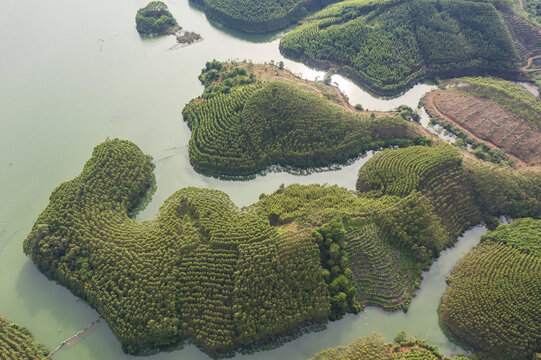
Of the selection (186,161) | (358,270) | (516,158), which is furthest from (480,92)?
(186,161)

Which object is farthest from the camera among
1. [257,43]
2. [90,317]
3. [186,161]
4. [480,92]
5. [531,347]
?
[257,43]

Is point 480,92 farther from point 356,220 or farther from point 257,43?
point 257,43

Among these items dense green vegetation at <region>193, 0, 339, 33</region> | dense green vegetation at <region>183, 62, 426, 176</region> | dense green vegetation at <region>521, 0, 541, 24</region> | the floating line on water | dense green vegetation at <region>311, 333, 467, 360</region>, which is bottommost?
dense green vegetation at <region>311, 333, 467, 360</region>

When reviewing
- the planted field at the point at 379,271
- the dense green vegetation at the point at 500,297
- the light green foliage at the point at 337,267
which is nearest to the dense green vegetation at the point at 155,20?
the light green foliage at the point at 337,267

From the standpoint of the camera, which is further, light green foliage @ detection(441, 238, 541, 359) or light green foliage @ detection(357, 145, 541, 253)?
light green foliage @ detection(357, 145, 541, 253)

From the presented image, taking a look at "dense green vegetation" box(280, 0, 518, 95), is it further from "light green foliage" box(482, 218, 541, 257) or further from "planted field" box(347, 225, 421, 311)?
"planted field" box(347, 225, 421, 311)

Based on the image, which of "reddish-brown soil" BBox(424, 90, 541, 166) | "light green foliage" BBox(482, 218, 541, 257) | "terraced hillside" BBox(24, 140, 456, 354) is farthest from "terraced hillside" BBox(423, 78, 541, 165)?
"terraced hillside" BBox(24, 140, 456, 354)

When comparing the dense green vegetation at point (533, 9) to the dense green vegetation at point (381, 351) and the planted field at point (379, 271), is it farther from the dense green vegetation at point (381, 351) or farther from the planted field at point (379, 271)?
the dense green vegetation at point (381, 351)

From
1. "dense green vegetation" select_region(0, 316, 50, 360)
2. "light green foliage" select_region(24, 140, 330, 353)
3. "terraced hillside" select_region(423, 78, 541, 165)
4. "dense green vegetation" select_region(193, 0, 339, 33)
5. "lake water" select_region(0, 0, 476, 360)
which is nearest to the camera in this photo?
"dense green vegetation" select_region(0, 316, 50, 360)
